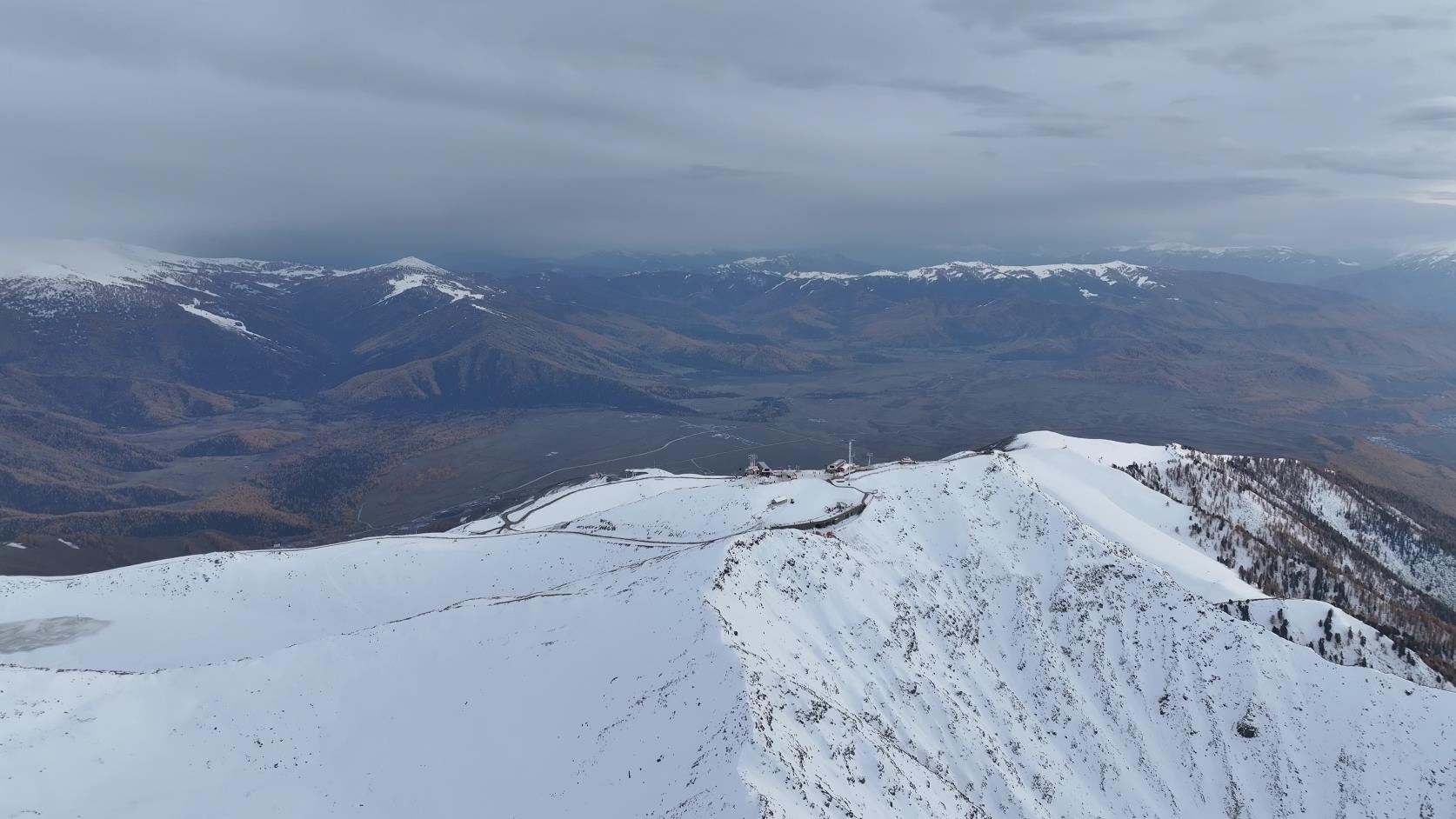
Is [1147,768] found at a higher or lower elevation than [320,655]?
lower

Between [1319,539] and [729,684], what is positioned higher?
[729,684]

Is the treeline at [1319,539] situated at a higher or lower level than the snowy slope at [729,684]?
lower

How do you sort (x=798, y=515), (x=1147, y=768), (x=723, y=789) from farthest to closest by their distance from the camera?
(x=798, y=515)
(x=1147, y=768)
(x=723, y=789)

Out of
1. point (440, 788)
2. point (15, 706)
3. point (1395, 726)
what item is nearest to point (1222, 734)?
point (1395, 726)

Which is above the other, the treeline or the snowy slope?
the snowy slope

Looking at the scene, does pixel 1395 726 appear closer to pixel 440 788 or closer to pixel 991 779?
pixel 991 779

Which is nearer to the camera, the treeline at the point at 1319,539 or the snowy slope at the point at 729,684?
the snowy slope at the point at 729,684

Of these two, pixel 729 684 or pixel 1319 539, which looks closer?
pixel 729 684

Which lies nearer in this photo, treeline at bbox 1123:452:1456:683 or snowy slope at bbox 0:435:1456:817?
snowy slope at bbox 0:435:1456:817
